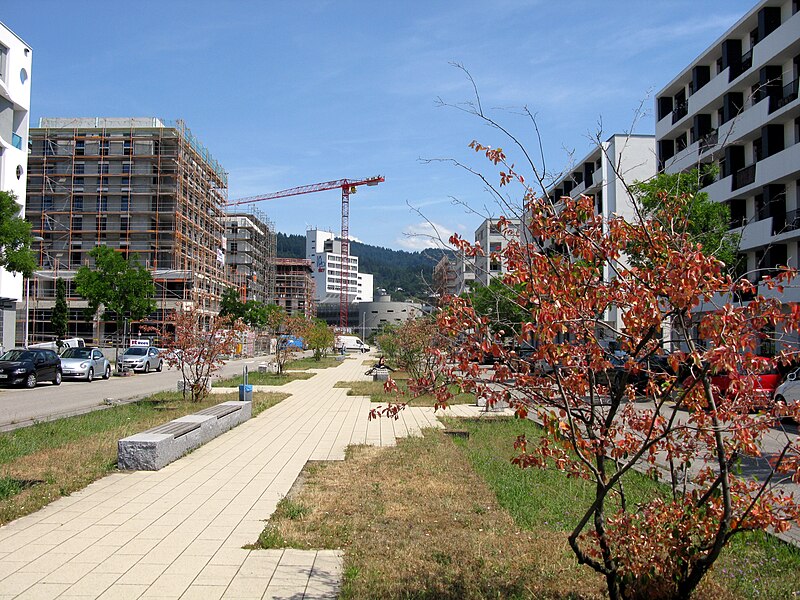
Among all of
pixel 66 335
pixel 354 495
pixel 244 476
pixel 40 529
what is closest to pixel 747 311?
pixel 354 495

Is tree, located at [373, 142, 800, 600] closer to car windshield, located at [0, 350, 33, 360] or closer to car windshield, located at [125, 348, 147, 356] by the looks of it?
car windshield, located at [0, 350, 33, 360]

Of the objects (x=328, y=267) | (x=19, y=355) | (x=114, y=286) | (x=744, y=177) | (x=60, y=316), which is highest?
(x=328, y=267)

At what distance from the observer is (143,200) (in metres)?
70.3

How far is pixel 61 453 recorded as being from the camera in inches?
402

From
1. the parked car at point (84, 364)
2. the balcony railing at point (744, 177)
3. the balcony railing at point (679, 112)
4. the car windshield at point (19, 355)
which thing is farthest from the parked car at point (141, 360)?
the balcony railing at point (679, 112)

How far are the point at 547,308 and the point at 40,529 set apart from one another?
534 centimetres

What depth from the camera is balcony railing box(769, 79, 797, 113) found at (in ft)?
98.4

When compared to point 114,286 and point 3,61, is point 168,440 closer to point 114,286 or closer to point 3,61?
point 114,286

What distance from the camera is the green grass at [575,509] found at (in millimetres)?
5012

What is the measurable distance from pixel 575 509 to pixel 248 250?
103 meters

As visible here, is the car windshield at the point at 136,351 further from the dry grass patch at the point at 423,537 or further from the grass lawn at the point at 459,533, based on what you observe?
the dry grass patch at the point at 423,537

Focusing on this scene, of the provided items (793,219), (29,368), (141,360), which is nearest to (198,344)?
(29,368)

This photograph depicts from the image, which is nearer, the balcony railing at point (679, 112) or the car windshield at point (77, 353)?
the car windshield at point (77, 353)

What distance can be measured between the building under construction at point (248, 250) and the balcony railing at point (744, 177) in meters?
74.2
